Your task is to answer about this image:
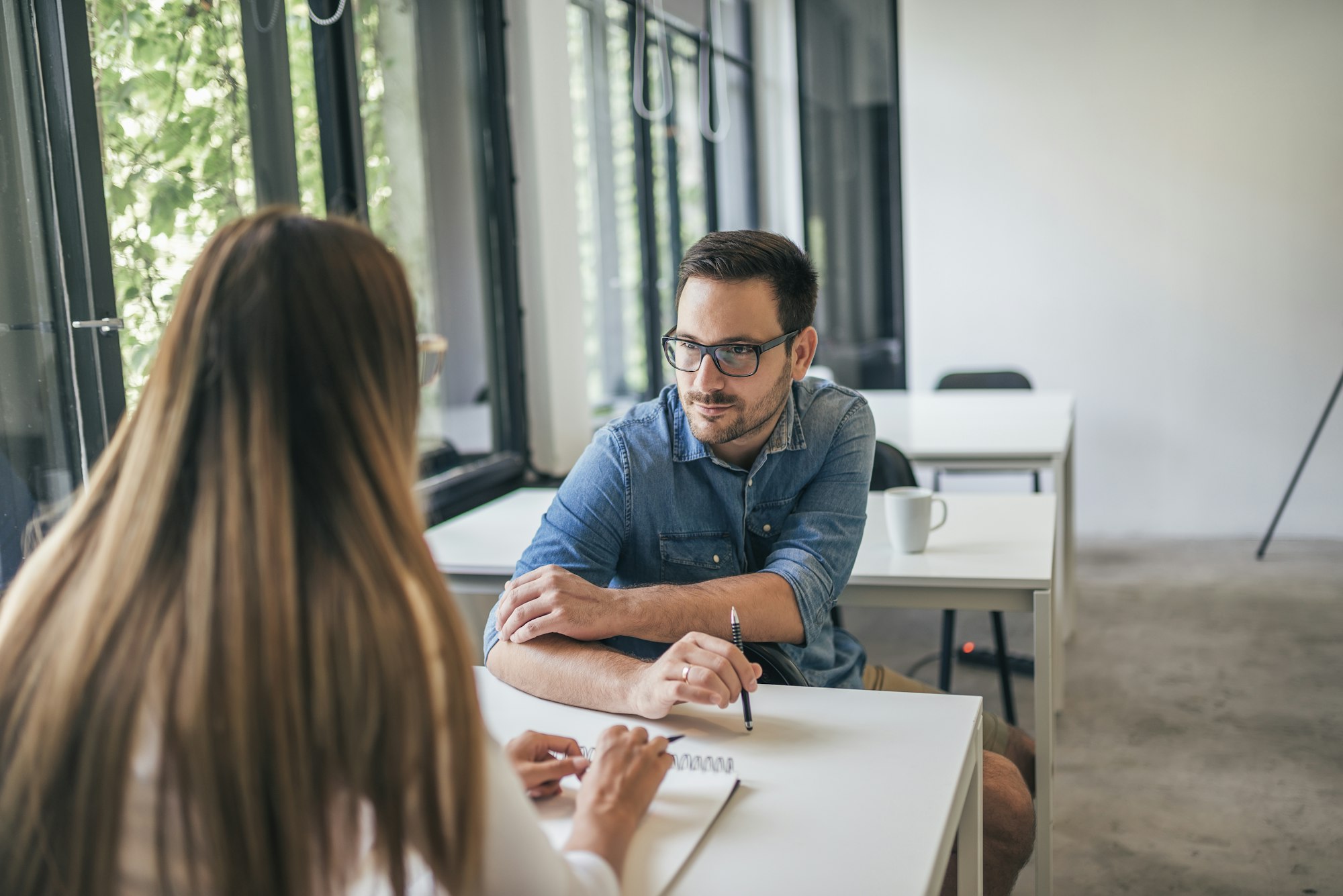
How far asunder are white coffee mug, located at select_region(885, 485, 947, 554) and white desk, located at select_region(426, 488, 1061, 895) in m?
0.03

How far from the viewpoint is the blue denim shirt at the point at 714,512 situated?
1.59m

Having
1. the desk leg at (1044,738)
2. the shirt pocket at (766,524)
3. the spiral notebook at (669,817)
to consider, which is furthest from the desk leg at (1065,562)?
the spiral notebook at (669,817)

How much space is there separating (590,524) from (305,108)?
1467 mm

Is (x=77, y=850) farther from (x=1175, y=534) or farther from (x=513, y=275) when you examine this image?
(x=1175, y=534)

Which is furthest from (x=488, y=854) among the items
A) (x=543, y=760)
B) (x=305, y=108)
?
(x=305, y=108)

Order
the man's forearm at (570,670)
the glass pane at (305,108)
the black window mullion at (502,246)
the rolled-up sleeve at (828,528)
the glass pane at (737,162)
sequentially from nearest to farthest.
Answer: the man's forearm at (570,670) < the rolled-up sleeve at (828,528) < the glass pane at (305,108) < the black window mullion at (502,246) < the glass pane at (737,162)

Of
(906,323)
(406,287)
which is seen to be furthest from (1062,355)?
(406,287)

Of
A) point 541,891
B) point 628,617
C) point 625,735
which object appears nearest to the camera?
point 541,891

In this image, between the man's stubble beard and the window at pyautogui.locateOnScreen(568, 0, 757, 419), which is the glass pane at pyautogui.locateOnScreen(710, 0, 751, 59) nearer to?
the window at pyautogui.locateOnScreen(568, 0, 757, 419)

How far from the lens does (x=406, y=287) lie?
0.78m

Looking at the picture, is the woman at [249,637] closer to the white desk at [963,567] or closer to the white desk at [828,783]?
the white desk at [828,783]

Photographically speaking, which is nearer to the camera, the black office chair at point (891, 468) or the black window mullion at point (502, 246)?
the black office chair at point (891, 468)

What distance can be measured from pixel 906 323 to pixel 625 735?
188 inches

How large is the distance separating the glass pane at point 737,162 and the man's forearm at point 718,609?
160 inches
